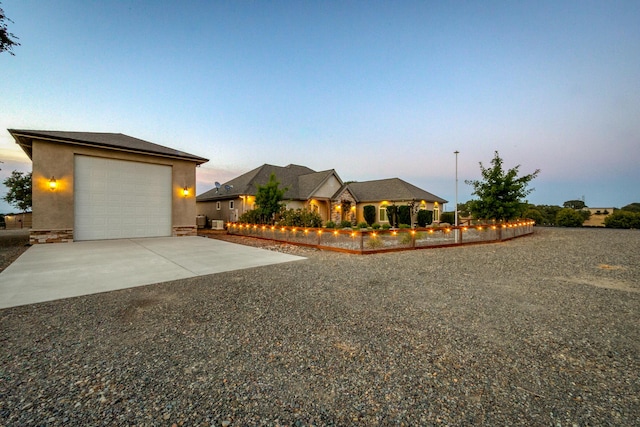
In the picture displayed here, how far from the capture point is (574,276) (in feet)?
20.0

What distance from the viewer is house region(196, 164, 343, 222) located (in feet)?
65.8

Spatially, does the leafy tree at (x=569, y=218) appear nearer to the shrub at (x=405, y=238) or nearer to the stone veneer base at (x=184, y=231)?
the shrub at (x=405, y=238)

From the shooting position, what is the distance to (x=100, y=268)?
6215 mm

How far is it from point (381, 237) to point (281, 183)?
47.8ft

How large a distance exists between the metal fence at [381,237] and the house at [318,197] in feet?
25.1

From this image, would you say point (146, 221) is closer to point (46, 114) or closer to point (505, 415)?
point (46, 114)

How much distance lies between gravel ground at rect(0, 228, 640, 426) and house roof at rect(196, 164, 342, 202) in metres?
16.1

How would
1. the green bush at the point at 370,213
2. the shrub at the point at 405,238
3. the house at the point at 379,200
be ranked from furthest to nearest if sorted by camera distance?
the green bush at the point at 370,213, the house at the point at 379,200, the shrub at the point at 405,238

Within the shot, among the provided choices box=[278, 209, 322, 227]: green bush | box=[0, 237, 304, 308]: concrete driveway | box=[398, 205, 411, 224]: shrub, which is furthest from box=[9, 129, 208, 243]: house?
box=[398, 205, 411, 224]: shrub

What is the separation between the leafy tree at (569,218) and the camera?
23639 millimetres

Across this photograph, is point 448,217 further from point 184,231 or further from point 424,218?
point 184,231

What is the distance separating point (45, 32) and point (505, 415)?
17.5 meters

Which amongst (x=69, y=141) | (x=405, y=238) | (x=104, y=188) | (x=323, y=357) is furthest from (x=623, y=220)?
(x=69, y=141)

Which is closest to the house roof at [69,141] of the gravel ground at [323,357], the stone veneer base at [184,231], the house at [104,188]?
the house at [104,188]
